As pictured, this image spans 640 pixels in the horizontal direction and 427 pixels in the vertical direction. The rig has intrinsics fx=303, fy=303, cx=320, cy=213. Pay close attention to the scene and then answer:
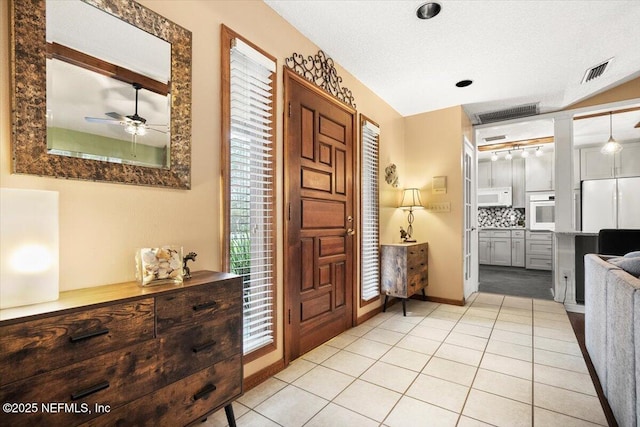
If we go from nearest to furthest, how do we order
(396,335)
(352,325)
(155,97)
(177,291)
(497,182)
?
(177,291) < (155,97) < (396,335) < (352,325) < (497,182)

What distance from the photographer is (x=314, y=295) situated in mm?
2621

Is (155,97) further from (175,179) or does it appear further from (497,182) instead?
(497,182)

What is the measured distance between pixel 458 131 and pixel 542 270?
4.61 metres

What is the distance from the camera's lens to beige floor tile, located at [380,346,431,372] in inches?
92.0

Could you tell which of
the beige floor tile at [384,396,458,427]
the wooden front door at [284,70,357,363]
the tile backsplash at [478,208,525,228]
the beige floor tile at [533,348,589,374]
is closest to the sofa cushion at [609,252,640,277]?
the beige floor tile at [533,348,589,374]

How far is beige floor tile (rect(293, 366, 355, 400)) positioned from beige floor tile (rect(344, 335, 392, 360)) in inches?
16.1

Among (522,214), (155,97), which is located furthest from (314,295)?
(522,214)

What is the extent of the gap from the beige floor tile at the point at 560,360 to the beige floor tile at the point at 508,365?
16cm

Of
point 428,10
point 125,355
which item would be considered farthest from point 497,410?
point 428,10

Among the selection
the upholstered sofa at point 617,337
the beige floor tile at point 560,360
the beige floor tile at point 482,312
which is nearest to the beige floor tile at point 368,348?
the beige floor tile at point 560,360

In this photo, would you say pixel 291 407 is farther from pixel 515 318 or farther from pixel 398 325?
pixel 515 318

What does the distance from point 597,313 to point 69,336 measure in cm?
295

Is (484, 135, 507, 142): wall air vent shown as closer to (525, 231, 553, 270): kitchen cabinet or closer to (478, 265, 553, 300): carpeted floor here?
(525, 231, 553, 270): kitchen cabinet

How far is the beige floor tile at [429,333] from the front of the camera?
2900 millimetres
